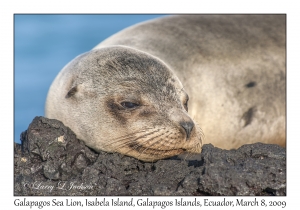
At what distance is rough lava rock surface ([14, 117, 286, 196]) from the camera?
452cm

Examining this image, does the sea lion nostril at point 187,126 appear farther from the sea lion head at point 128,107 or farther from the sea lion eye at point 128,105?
the sea lion eye at point 128,105

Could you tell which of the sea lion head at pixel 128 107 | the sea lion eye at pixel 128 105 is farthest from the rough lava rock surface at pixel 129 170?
the sea lion eye at pixel 128 105

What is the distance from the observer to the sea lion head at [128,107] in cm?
521

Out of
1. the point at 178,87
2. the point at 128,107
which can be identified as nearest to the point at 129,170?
the point at 128,107

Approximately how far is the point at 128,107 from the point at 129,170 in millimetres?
629

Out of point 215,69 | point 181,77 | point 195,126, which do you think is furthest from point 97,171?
point 215,69

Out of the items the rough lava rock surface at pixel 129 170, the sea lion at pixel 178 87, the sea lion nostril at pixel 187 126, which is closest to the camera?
the rough lava rock surface at pixel 129 170

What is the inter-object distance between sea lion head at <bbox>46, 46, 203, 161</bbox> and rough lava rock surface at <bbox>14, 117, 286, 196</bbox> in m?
0.14

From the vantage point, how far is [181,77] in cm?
703

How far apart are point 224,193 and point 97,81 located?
198cm

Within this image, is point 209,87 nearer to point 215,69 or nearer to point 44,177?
point 215,69

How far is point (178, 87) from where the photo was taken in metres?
5.78
